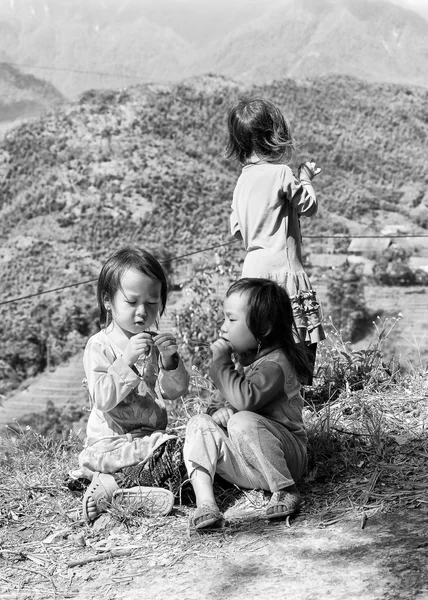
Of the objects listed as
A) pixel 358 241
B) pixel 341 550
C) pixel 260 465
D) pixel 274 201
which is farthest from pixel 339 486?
pixel 358 241

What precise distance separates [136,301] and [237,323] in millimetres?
252

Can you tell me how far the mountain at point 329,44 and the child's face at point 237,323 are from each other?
32.0m

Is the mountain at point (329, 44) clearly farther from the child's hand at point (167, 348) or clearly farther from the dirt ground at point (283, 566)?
the dirt ground at point (283, 566)

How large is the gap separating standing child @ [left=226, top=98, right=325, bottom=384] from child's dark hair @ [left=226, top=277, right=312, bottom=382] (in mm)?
460

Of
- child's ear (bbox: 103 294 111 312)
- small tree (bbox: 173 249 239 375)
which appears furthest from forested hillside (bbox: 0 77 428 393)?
child's ear (bbox: 103 294 111 312)

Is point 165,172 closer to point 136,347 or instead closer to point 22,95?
point 22,95

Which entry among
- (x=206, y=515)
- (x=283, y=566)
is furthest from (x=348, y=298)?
(x=283, y=566)

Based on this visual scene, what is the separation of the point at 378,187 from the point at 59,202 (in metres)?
10.0

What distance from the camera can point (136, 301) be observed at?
6.36ft

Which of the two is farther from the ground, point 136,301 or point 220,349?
point 136,301

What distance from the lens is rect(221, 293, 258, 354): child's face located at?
6.19ft

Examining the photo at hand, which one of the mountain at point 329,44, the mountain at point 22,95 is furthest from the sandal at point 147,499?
the mountain at point 329,44

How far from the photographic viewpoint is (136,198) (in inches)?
932

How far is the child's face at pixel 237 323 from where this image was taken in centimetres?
189
